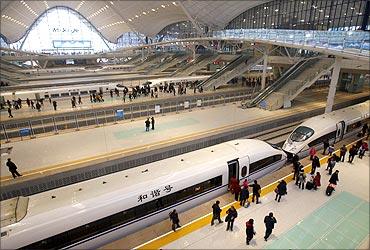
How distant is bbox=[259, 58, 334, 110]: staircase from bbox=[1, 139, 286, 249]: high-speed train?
12.5 metres

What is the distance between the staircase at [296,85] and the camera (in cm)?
2220

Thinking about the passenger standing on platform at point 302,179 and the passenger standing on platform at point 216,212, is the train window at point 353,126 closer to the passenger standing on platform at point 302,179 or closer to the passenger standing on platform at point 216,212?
the passenger standing on platform at point 302,179

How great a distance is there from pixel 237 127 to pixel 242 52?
25736 millimetres

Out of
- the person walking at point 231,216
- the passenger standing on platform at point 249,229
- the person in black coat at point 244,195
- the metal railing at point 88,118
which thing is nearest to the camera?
the passenger standing on platform at point 249,229

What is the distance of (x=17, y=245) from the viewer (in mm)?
6309

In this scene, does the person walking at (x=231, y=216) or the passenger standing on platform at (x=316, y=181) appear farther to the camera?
the passenger standing on platform at (x=316, y=181)

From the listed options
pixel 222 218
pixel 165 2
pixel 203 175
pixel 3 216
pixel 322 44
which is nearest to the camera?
pixel 3 216

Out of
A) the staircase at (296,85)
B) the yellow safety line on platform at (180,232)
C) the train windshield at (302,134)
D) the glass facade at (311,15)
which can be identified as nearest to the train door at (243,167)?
the yellow safety line on platform at (180,232)

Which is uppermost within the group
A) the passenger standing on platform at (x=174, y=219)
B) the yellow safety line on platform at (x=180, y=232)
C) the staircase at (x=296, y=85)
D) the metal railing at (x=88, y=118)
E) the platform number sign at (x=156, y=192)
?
the staircase at (x=296, y=85)

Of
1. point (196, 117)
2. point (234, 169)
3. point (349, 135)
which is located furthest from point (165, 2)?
point (234, 169)

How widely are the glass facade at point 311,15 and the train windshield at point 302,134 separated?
1000 inches

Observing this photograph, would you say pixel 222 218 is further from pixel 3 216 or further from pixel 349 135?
pixel 349 135

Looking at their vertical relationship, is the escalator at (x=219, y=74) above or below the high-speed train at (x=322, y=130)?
above

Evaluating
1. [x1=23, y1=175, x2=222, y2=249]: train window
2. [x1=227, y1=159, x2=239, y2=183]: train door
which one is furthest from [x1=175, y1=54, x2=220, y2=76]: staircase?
[x1=23, y1=175, x2=222, y2=249]: train window
